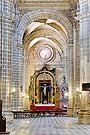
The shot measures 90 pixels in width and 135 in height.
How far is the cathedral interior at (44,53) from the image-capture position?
15773 mm

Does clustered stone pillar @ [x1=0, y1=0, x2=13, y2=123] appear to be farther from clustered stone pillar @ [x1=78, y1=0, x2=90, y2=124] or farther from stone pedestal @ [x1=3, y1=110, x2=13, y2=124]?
clustered stone pillar @ [x1=78, y1=0, x2=90, y2=124]

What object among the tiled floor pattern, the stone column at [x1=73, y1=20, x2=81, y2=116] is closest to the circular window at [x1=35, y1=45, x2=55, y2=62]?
the stone column at [x1=73, y1=20, x2=81, y2=116]

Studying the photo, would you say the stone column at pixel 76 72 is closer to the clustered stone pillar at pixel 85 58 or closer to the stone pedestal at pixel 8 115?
the clustered stone pillar at pixel 85 58

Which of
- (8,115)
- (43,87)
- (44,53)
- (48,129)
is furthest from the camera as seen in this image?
(44,53)

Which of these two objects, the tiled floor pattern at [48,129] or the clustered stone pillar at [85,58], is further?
the clustered stone pillar at [85,58]

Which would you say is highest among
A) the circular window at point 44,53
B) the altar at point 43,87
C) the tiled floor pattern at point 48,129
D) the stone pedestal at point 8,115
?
the circular window at point 44,53

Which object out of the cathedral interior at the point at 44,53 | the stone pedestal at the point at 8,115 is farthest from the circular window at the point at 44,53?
the stone pedestal at the point at 8,115

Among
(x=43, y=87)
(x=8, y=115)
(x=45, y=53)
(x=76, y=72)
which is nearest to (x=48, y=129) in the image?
(x=8, y=115)

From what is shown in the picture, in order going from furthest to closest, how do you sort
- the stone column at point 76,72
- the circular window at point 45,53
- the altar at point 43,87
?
the circular window at point 45,53
the altar at point 43,87
the stone column at point 76,72

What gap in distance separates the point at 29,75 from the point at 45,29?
8.68m

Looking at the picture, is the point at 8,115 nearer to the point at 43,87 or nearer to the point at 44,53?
the point at 43,87

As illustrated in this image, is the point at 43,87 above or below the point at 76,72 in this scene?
below

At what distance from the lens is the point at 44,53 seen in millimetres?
38906

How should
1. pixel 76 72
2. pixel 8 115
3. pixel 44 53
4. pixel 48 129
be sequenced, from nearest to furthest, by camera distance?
pixel 48 129 < pixel 8 115 < pixel 76 72 < pixel 44 53
